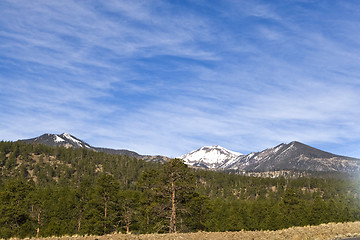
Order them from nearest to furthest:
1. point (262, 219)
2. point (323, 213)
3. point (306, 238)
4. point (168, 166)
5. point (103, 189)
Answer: point (306, 238)
point (168, 166)
point (103, 189)
point (323, 213)
point (262, 219)

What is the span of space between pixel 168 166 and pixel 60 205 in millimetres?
43153

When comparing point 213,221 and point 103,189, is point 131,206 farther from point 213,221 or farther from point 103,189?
point 213,221

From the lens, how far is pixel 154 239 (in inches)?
874

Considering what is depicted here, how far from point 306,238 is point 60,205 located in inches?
2785

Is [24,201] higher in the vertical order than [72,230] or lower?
higher

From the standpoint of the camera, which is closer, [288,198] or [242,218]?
[242,218]

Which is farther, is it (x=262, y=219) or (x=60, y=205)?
(x=262, y=219)

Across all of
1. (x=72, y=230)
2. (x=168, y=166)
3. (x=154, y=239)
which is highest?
(x=168, y=166)

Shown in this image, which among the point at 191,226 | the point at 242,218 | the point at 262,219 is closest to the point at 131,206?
the point at 191,226

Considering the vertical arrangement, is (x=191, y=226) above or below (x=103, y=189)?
below

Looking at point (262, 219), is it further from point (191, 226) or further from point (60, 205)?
point (60, 205)

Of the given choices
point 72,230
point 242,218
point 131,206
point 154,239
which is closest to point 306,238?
point 154,239

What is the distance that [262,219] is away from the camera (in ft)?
336

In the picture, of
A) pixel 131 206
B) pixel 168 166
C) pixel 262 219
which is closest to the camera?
pixel 168 166
